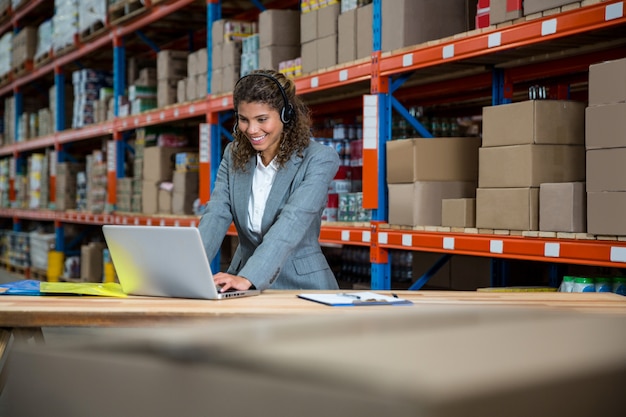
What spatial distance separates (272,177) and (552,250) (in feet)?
3.74

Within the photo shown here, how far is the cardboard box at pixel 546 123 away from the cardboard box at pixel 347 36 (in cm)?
130

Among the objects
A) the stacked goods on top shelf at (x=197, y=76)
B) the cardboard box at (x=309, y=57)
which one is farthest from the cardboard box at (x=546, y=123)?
the stacked goods on top shelf at (x=197, y=76)

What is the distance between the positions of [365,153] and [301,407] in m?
3.87

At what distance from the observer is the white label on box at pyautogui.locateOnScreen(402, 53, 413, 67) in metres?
3.81

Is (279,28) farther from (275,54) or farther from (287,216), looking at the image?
(287,216)

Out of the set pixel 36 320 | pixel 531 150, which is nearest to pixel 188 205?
pixel 531 150

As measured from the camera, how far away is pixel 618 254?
2705 mm

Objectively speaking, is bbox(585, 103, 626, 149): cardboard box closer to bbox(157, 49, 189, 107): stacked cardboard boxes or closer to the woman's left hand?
the woman's left hand

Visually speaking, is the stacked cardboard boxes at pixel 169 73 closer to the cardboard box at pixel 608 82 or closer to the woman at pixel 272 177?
the woman at pixel 272 177

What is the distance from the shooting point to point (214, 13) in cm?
589

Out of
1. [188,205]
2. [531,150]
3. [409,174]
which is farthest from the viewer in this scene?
[188,205]

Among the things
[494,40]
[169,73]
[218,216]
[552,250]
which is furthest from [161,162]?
[552,250]

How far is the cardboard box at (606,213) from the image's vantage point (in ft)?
8.91

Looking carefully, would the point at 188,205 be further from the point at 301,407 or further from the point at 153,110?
the point at 301,407
